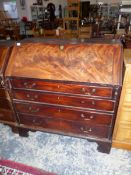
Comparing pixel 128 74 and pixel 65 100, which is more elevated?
pixel 128 74

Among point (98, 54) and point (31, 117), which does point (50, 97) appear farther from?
point (98, 54)

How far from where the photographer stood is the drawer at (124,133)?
1.70 meters

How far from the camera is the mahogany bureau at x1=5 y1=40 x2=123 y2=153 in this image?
1.41 meters

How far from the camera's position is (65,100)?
5.37 ft

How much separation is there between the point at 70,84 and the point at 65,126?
0.62 m

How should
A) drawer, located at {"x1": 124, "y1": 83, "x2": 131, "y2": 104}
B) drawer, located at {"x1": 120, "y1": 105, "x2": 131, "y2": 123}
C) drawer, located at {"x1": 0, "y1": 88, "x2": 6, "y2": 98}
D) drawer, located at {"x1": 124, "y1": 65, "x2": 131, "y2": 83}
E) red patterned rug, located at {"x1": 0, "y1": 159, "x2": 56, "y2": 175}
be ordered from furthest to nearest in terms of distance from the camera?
drawer, located at {"x1": 0, "y1": 88, "x2": 6, "y2": 98}
red patterned rug, located at {"x1": 0, "y1": 159, "x2": 56, "y2": 175}
drawer, located at {"x1": 120, "y1": 105, "x2": 131, "y2": 123}
drawer, located at {"x1": 124, "y1": 83, "x2": 131, "y2": 104}
drawer, located at {"x1": 124, "y1": 65, "x2": 131, "y2": 83}

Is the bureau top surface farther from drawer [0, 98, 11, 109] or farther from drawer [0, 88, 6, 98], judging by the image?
drawer [0, 98, 11, 109]

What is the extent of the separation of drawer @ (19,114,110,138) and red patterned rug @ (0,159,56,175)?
48cm

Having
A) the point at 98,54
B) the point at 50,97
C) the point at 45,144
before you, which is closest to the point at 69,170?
the point at 45,144

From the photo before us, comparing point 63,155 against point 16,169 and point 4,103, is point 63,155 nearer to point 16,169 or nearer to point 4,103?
point 16,169

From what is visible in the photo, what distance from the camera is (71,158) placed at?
72.1 inches

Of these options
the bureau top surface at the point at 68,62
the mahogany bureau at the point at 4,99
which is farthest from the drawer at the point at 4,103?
the bureau top surface at the point at 68,62

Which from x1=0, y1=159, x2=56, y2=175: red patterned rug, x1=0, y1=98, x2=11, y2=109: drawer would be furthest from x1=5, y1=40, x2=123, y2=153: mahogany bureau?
x1=0, y1=159, x2=56, y2=175: red patterned rug

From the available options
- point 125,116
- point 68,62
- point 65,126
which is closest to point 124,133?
point 125,116
